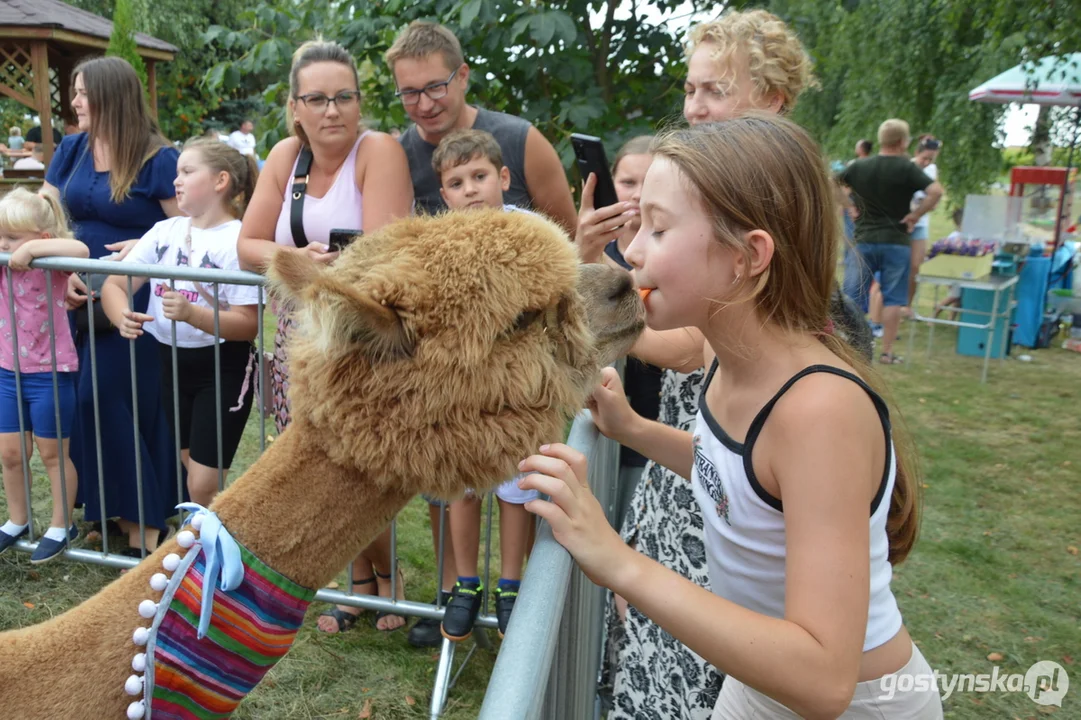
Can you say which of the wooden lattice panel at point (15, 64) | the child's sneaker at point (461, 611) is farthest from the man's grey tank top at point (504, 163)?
the wooden lattice panel at point (15, 64)

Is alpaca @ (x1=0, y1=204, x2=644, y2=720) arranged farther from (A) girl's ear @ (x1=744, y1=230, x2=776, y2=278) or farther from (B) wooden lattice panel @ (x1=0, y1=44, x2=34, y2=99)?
(B) wooden lattice panel @ (x1=0, y1=44, x2=34, y2=99)

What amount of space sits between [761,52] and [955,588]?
3.40 metres

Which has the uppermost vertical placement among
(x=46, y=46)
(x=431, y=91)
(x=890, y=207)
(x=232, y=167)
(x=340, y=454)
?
(x=46, y=46)

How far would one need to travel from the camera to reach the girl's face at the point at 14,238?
411 cm

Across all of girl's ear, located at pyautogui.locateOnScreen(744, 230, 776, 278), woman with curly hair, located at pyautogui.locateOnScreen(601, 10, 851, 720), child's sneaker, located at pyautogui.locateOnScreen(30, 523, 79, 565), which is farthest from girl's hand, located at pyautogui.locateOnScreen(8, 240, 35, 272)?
girl's ear, located at pyautogui.locateOnScreen(744, 230, 776, 278)

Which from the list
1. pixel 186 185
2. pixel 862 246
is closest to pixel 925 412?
pixel 862 246

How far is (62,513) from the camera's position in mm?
4273

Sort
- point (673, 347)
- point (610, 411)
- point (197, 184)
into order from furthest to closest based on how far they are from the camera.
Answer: point (197, 184) < point (673, 347) < point (610, 411)

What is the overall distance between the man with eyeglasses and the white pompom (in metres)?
2.46

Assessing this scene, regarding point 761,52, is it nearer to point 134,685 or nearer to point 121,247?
point 134,685

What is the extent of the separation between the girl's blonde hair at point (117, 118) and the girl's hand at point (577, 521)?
388 cm

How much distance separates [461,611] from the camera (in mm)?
3377

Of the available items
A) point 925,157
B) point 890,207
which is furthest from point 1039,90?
point 890,207

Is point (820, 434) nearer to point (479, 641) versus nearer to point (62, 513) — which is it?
point (479, 641)
